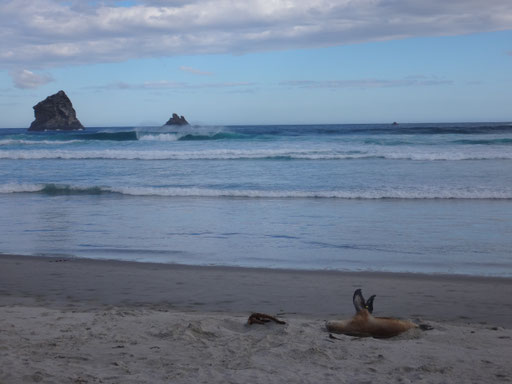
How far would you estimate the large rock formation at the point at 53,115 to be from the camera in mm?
75000

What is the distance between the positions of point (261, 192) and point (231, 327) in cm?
1014

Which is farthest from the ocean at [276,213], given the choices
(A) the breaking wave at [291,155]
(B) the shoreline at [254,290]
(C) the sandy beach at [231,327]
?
(C) the sandy beach at [231,327]

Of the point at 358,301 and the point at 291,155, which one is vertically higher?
the point at 291,155

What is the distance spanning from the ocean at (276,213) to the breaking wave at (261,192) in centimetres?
3

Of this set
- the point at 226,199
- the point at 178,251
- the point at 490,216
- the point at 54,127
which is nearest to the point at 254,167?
the point at 226,199

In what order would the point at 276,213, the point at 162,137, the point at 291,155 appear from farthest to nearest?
the point at 162,137 < the point at 291,155 < the point at 276,213

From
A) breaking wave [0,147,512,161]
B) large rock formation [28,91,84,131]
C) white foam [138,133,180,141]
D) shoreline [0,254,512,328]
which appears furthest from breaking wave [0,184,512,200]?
large rock formation [28,91,84,131]

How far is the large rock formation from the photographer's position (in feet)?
246

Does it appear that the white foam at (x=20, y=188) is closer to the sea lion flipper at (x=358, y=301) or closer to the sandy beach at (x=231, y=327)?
the sandy beach at (x=231, y=327)

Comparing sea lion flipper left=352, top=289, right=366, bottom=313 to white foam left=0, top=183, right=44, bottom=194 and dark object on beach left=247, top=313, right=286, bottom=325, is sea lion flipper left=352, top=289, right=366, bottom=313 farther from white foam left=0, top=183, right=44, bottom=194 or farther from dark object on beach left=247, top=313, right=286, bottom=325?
white foam left=0, top=183, right=44, bottom=194

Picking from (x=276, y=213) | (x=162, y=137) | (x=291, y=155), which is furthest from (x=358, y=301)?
(x=162, y=137)

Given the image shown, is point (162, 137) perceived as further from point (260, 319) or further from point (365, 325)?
point (365, 325)

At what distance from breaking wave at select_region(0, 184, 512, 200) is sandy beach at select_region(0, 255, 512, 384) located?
739 cm

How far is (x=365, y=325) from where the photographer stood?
4324 millimetres
